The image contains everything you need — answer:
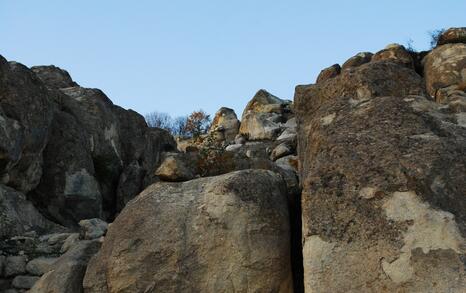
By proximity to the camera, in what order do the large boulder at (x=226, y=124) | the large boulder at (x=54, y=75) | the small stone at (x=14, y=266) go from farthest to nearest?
the large boulder at (x=226, y=124) → the large boulder at (x=54, y=75) → the small stone at (x=14, y=266)

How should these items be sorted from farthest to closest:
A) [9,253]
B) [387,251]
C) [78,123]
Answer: [78,123], [9,253], [387,251]

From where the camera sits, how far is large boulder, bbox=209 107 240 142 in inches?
1238

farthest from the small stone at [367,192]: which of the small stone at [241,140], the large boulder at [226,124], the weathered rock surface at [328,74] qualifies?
the large boulder at [226,124]

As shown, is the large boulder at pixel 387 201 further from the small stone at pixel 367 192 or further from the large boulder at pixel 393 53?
the large boulder at pixel 393 53

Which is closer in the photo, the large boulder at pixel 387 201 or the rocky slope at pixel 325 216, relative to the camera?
the large boulder at pixel 387 201

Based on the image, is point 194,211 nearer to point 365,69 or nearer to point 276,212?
point 276,212

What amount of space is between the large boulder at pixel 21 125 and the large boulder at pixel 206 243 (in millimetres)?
5532

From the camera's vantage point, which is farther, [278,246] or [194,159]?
[194,159]

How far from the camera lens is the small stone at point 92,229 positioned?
26.1 feet

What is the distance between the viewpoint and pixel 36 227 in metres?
9.95

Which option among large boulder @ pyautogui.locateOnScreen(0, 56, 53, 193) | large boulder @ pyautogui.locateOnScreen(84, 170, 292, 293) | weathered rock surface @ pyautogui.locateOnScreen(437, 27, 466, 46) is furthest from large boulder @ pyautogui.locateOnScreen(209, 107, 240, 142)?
large boulder @ pyautogui.locateOnScreen(84, 170, 292, 293)

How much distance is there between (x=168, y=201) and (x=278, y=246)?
3.88 feet

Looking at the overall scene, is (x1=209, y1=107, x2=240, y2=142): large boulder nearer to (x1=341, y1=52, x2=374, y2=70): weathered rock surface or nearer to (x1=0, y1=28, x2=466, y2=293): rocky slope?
(x1=341, y1=52, x2=374, y2=70): weathered rock surface

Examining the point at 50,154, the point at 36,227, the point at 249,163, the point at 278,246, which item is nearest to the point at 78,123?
the point at 50,154
